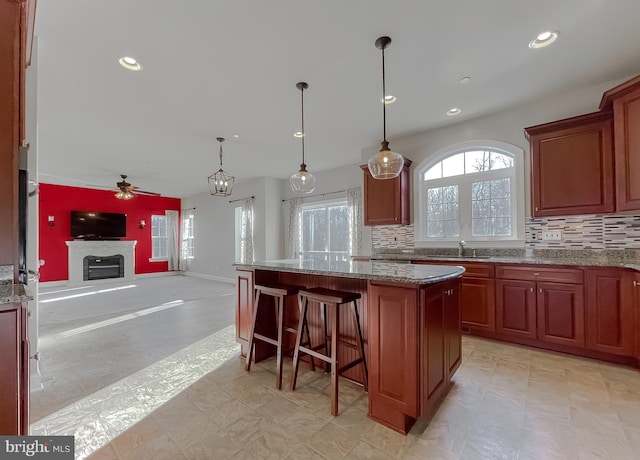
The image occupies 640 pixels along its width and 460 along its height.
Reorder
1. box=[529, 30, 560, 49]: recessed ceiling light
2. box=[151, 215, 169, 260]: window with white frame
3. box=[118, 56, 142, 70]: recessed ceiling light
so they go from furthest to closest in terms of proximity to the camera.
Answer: box=[151, 215, 169, 260]: window with white frame
box=[118, 56, 142, 70]: recessed ceiling light
box=[529, 30, 560, 49]: recessed ceiling light

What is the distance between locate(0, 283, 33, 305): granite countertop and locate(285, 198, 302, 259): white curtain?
226 inches

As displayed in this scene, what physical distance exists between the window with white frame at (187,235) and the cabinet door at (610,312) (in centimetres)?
973

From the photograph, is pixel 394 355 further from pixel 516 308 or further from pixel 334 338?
pixel 516 308

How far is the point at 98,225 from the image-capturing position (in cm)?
795

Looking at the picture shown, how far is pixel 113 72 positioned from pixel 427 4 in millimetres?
2729

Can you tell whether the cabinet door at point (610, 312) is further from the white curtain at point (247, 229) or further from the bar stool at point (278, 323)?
the white curtain at point (247, 229)

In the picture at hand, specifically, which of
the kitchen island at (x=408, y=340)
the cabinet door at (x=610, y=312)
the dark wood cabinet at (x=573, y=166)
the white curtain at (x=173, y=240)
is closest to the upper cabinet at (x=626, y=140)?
the dark wood cabinet at (x=573, y=166)

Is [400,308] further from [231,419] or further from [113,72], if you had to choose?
[113,72]

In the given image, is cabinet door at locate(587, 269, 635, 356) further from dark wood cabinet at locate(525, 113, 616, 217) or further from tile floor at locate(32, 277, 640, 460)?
dark wood cabinet at locate(525, 113, 616, 217)

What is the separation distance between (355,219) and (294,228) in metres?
1.80

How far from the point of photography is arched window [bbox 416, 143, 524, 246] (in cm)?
362

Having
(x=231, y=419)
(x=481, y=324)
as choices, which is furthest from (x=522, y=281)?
(x=231, y=419)

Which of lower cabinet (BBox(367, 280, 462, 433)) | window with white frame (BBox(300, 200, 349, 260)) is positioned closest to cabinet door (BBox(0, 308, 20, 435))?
lower cabinet (BBox(367, 280, 462, 433))

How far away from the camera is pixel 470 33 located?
2.21m
